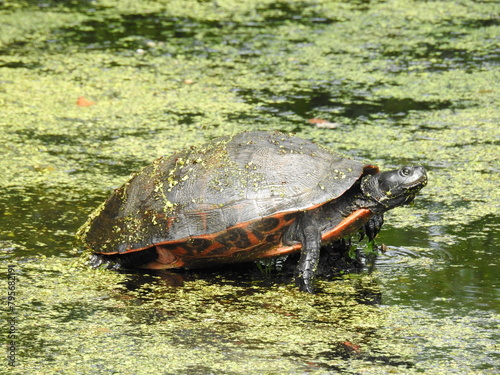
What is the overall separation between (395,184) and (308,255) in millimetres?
533

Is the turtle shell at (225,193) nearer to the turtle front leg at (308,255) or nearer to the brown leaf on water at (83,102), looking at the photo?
the turtle front leg at (308,255)

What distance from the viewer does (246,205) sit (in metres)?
3.84

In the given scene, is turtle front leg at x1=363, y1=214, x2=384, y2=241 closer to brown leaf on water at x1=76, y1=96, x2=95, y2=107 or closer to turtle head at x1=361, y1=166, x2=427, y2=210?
turtle head at x1=361, y1=166, x2=427, y2=210

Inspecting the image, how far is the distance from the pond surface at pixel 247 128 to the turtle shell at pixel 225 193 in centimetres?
22

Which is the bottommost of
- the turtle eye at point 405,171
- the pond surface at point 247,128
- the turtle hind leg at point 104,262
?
the turtle hind leg at point 104,262

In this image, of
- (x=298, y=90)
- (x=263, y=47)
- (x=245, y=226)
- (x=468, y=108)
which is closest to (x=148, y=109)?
(x=298, y=90)

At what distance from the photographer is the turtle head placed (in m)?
3.95

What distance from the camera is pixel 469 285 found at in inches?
152

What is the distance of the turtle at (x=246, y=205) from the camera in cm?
385

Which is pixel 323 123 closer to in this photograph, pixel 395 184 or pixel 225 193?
pixel 395 184

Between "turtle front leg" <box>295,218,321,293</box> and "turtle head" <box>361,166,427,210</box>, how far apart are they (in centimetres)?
32

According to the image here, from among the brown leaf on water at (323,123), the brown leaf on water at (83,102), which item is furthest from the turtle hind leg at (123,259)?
the brown leaf on water at (83,102)

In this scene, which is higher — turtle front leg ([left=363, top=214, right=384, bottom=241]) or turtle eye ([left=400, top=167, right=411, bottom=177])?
turtle eye ([left=400, top=167, right=411, bottom=177])

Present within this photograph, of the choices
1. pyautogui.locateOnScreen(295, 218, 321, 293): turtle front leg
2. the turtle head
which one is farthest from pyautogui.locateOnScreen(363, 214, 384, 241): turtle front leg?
pyautogui.locateOnScreen(295, 218, 321, 293): turtle front leg
